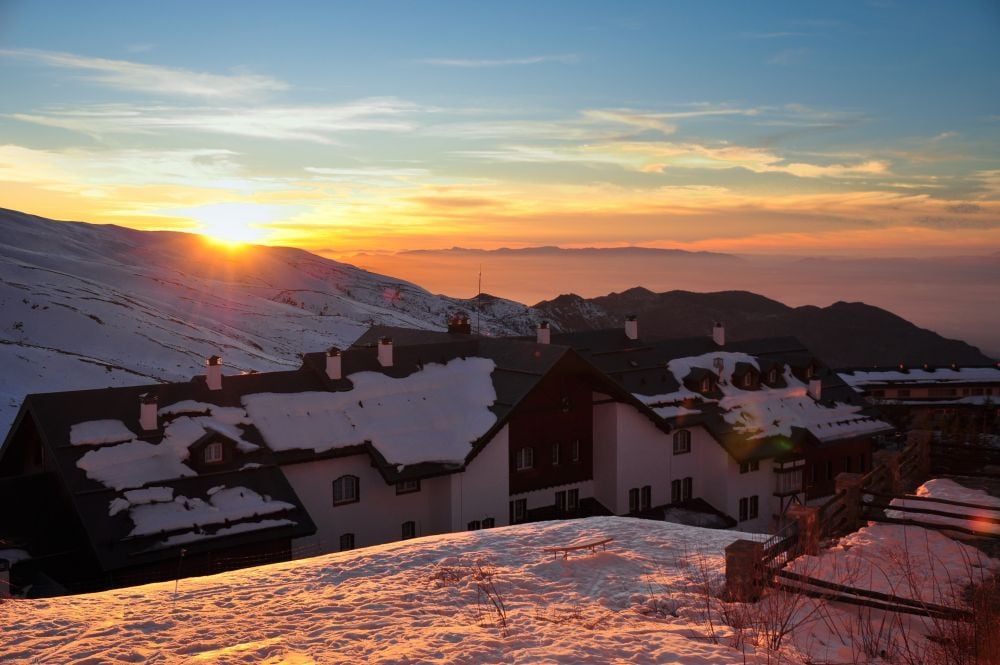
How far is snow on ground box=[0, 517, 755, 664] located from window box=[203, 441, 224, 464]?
12618 mm

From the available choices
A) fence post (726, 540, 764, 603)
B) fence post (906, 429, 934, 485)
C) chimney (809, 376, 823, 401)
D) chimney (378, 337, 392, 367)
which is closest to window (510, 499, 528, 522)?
chimney (378, 337, 392, 367)

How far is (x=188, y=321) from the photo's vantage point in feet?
366

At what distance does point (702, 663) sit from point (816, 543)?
5242 mm

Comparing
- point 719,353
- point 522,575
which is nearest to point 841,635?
point 522,575

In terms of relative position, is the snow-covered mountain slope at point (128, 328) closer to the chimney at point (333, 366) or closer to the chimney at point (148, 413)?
the chimney at point (148, 413)

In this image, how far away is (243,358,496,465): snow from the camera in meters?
31.5

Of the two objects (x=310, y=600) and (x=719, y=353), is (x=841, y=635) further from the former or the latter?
(x=719, y=353)

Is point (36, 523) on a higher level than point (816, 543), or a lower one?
lower

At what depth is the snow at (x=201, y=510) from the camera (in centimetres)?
2519

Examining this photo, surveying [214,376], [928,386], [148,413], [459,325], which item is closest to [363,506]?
[214,376]

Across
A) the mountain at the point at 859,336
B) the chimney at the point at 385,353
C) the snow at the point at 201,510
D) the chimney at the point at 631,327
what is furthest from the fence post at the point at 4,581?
the mountain at the point at 859,336

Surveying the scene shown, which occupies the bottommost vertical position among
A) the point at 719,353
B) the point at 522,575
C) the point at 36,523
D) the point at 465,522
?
the point at 465,522

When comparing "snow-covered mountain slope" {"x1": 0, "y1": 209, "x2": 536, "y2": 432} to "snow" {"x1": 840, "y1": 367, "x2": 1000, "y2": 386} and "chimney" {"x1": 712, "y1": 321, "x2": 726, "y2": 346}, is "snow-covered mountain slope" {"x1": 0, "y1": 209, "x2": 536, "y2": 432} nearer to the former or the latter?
"chimney" {"x1": 712, "y1": 321, "x2": 726, "y2": 346}

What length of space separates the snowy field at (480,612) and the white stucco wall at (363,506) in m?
13.7
